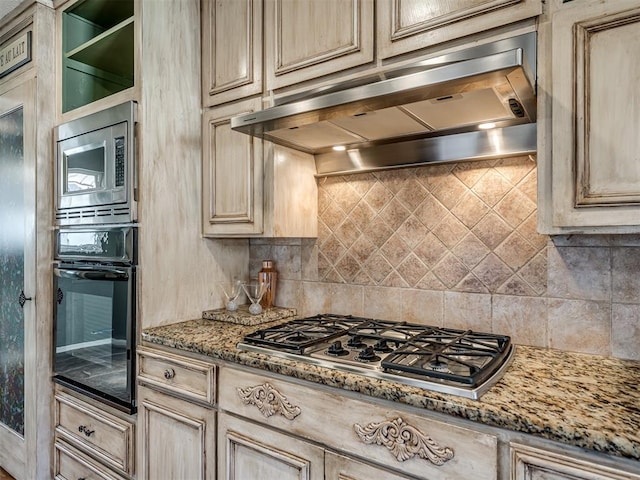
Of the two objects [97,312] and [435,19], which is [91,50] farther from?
[435,19]

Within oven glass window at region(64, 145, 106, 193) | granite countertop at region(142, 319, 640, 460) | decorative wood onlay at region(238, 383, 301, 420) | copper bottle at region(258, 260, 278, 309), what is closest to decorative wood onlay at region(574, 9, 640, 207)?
granite countertop at region(142, 319, 640, 460)

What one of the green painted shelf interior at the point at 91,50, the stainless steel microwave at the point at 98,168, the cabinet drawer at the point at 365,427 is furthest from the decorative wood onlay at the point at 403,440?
Result: the green painted shelf interior at the point at 91,50

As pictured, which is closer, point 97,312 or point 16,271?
point 97,312

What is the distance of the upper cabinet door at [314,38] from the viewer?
1519 mm

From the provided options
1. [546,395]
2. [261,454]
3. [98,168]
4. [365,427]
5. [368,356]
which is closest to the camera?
[546,395]

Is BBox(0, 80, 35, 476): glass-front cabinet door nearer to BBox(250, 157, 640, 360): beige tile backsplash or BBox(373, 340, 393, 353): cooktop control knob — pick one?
BBox(250, 157, 640, 360): beige tile backsplash

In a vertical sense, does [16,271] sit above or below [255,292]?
above

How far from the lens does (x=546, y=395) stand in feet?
3.39

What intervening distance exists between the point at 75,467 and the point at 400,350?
1852mm

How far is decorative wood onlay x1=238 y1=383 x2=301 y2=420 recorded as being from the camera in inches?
51.1

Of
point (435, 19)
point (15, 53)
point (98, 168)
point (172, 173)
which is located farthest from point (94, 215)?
point (435, 19)

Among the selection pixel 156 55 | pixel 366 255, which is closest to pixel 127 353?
pixel 366 255

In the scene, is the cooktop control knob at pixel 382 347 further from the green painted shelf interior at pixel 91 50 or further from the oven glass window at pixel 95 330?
the green painted shelf interior at pixel 91 50

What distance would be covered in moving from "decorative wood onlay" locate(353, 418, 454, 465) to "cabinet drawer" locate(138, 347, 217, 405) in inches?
25.2
